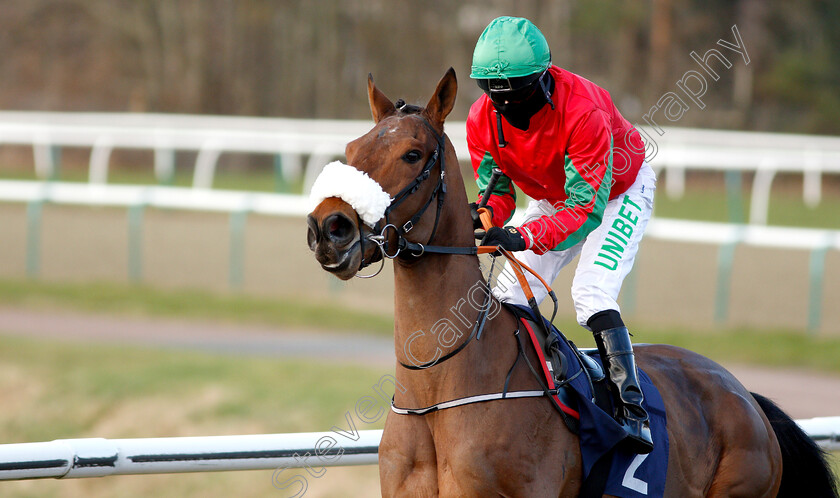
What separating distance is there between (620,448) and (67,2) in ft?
86.3

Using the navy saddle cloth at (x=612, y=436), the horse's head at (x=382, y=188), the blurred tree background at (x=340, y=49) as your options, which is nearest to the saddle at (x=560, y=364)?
the navy saddle cloth at (x=612, y=436)

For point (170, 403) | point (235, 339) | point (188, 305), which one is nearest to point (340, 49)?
point (188, 305)

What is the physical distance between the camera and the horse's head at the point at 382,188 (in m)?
2.48

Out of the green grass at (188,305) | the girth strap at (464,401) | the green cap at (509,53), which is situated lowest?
the girth strap at (464,401)

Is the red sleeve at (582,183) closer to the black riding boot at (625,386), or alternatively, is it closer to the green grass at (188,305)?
the black riding boot at (625,386)

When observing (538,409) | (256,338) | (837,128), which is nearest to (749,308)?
(256,338)

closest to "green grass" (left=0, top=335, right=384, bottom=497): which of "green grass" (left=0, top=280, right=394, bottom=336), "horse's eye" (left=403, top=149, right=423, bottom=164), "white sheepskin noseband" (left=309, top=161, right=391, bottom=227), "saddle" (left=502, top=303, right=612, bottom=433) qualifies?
"green grass" (left=0, top=280, right=394, bottom=336)

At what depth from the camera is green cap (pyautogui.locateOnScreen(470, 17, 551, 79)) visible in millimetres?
2949

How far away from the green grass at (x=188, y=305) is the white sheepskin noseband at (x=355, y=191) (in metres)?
6.51

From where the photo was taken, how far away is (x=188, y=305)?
970 centimetres

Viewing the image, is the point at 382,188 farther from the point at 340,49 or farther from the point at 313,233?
the point at 340,49

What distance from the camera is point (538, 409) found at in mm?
2842

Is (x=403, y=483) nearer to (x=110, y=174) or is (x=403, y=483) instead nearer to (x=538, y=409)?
(x=538, y=409)

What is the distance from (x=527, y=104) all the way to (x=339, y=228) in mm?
883
